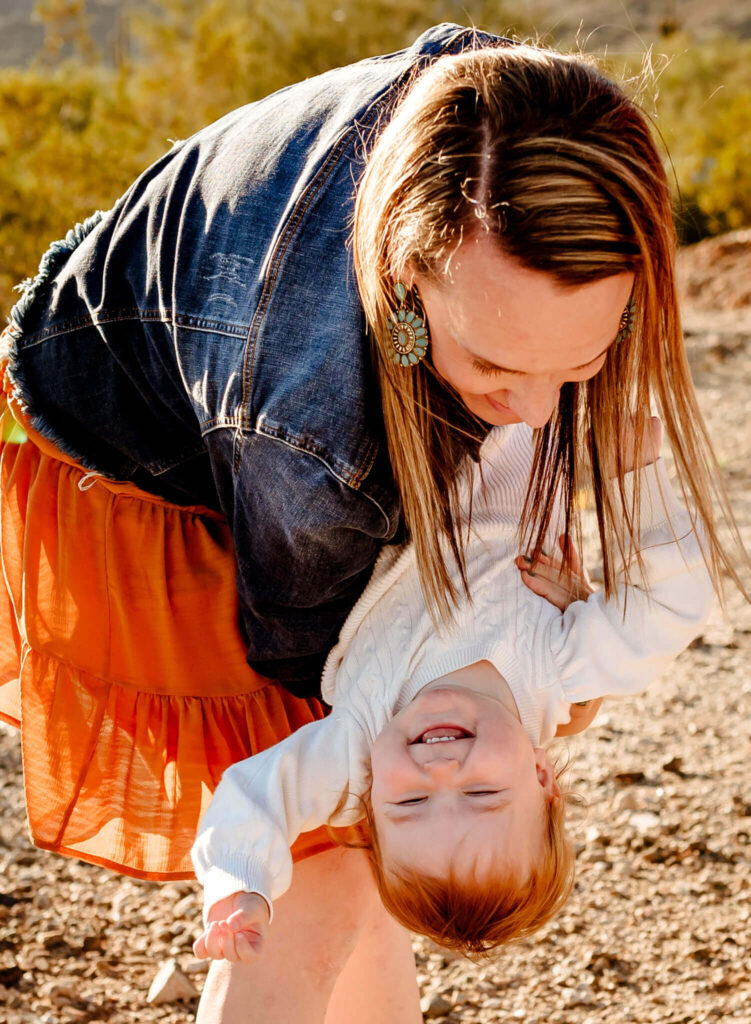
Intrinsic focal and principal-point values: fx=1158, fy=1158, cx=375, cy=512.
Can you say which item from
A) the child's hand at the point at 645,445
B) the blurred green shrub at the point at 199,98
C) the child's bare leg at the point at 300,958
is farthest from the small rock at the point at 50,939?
the blurred green shrub at the point at 199,98

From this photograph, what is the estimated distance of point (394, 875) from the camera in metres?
1.88

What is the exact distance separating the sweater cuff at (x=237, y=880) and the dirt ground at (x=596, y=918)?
872 mm

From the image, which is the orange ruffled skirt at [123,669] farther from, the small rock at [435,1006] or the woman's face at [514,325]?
the small rock at [435,1006]

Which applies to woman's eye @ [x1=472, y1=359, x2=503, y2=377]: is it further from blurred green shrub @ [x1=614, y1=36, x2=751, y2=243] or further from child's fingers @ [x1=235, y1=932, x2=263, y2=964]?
blurred green shrub @ [x1=614, y1=36, x2=751, y2=243]

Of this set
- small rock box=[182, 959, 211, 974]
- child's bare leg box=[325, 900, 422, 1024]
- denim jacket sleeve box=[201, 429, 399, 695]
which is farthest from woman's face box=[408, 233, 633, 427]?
small rock box=[182, 959, 211, 974]

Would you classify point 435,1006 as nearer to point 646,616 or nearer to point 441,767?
point 441,767

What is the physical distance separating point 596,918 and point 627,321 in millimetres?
1688

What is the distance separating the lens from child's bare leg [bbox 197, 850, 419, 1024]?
1733mm

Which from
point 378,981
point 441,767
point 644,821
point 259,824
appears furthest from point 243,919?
point 644,821

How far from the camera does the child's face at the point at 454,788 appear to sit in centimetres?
186

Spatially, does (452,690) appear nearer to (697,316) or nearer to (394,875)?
(394,875)

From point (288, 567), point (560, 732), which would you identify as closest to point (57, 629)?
point (288, 567)

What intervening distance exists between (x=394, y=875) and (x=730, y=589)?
281 centimetres

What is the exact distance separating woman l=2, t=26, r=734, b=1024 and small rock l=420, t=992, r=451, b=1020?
1.32 feet
